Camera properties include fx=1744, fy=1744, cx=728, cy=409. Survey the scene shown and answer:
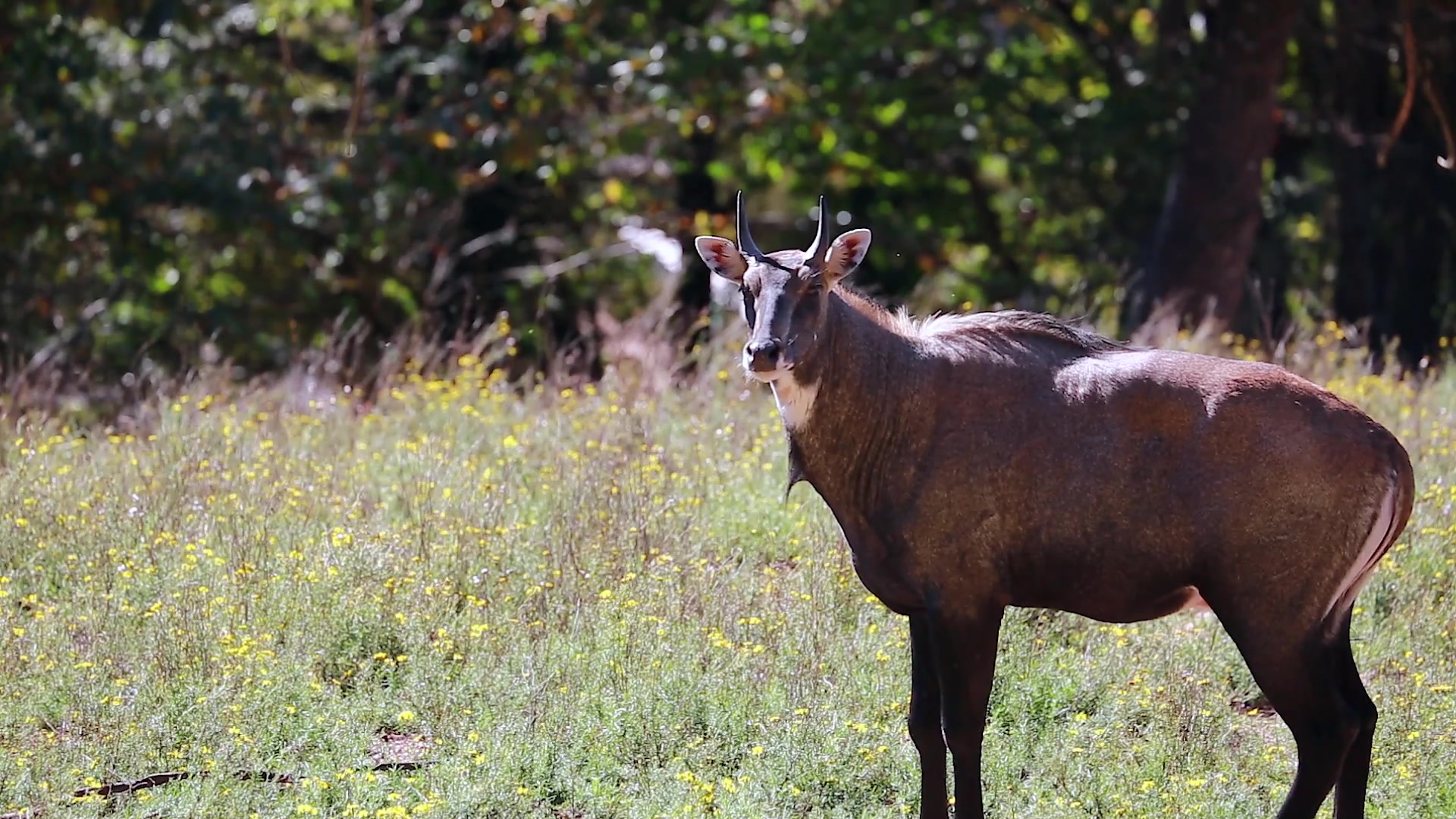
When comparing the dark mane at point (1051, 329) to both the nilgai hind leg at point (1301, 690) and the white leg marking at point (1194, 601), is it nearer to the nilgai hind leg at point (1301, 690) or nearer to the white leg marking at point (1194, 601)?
the white leg marking at point (1194, 601)

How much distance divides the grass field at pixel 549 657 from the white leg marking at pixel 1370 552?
1.08 metres

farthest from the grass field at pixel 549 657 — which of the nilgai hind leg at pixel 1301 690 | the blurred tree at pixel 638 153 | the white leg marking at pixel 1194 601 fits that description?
the blurred tree at pixel 638 153

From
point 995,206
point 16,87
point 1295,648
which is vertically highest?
point 1295,648

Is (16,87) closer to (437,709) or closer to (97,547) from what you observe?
(97,547)

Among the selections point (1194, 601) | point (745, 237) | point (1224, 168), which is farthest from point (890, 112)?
point (1194, 601)

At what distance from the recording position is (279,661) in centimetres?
776

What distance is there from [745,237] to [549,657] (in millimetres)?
2398

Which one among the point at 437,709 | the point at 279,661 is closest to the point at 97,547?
the point at 279,661

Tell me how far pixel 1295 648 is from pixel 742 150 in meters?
17.8

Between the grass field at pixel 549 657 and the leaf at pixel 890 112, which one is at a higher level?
the grass field at pixel 549 657

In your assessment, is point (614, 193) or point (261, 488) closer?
point (261, 488)

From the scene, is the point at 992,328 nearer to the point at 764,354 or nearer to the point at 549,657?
the point at 764,354

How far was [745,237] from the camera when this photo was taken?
21.7 ft

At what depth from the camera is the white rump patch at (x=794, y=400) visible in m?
6.55
